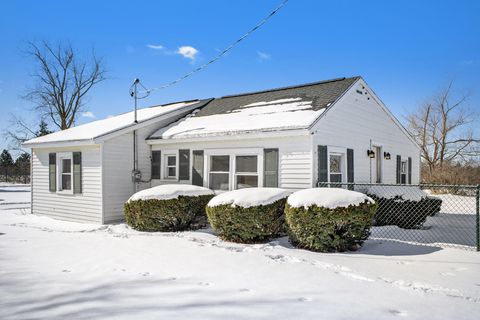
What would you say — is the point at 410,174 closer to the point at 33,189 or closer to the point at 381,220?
the point at 381,220

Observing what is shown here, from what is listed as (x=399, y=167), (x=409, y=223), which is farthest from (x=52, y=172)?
(x=399, y=167)

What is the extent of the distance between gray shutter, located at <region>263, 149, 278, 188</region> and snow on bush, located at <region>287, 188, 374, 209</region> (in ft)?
6.71

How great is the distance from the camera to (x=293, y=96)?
462 inches

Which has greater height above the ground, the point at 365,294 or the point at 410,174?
the point at 410,174

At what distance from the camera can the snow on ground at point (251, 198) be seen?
7.64 m

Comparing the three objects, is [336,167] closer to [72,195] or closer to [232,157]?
[232,157]

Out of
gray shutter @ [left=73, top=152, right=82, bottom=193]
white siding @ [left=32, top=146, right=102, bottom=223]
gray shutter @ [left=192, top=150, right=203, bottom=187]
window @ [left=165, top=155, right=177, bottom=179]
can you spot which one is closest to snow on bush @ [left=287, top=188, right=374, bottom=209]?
gray shutter @ [left=192, top=150, right=203, bottom=187]

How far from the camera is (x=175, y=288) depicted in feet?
14.3

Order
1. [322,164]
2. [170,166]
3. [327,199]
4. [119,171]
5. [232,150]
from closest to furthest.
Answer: [327,199] → [322,164] → [232,150] → [119,171] → [170,166]

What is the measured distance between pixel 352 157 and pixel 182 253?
266 inches

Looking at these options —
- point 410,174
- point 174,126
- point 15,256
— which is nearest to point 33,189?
point 174,126

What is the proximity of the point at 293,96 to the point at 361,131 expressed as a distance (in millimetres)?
2625

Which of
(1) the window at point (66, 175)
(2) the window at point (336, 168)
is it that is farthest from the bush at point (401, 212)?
(1) the window at point (66, 175)

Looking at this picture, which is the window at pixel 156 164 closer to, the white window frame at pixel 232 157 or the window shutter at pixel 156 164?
the window shutter at pixel 156 164
